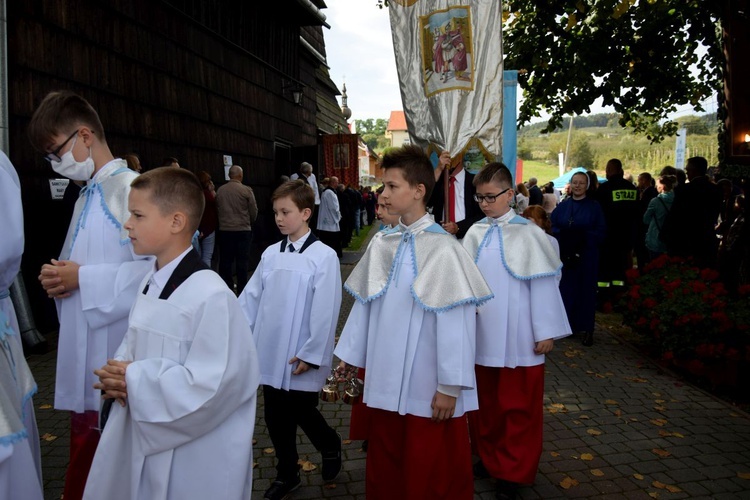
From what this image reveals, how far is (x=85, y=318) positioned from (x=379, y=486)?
1661 millimetres

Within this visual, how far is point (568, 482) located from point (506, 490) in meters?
0.50

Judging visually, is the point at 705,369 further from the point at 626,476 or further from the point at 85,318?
the point at 85,318

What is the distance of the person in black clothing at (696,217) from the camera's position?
805 centimetres

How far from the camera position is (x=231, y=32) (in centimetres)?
1167

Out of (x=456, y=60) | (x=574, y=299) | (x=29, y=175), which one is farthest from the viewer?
(x=574, y=299)

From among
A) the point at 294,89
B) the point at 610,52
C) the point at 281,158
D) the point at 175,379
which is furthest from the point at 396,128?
the point at 175,379

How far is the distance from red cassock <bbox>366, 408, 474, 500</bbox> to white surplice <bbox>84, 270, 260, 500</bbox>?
3.02ft

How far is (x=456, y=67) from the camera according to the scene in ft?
13.5

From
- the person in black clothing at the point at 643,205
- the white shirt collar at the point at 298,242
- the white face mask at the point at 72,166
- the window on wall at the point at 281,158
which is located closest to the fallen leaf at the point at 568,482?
the white shirt collar at the point at 298,242

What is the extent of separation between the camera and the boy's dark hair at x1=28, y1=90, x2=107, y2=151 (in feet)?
8.42

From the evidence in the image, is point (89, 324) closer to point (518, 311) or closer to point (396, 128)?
point (518, 311)

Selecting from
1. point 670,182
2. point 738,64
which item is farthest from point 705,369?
point 670,182

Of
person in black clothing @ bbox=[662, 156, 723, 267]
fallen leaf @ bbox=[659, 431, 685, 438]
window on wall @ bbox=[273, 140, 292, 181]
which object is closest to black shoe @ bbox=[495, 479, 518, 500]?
fallen leaf @ bbox=[659, 431, 685, 438]

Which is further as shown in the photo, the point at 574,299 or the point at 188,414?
the point at 574,299
